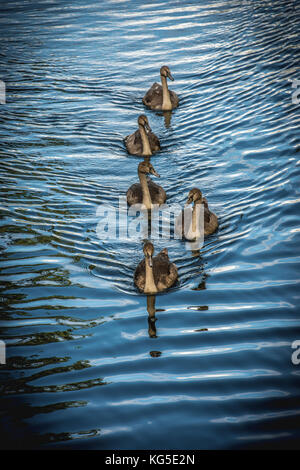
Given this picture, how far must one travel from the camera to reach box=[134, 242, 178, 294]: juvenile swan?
30.7 ft

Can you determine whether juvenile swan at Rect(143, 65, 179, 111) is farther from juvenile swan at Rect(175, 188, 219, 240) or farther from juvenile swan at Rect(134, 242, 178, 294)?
juvenile swan at Rect(134, 242, 178, 294)

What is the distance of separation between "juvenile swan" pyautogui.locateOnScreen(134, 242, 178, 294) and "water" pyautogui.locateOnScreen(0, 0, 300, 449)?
22 cm

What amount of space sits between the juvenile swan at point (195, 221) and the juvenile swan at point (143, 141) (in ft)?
12.5

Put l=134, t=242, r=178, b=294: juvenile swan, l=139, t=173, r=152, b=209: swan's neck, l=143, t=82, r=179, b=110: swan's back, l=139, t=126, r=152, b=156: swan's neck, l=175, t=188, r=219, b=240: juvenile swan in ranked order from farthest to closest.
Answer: l=143, t=82, r=179, b=110: swan's back < l=139, t=126, r=152, b=156: swan's neck < l=139, t=173, r=152, b=209: swan's neck < l=175, t=188, r=219, b=240: juvenile swan < l=134, t=242, r=178, b=294: juvenile swan

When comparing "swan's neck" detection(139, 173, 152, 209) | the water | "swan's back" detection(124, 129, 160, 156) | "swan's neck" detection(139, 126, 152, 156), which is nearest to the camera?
the water

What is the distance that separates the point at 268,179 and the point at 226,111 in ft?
16.0

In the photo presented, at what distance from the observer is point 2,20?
27.0 meters

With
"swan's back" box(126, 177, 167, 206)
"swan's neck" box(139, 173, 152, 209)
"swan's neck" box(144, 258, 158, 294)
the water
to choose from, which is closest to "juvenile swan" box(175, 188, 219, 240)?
the water

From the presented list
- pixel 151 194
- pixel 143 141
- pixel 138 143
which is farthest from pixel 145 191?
pixel 138 143

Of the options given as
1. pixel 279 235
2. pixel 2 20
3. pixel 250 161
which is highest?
pixel 2 20

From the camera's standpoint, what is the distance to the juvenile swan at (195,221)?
10953 millimetres

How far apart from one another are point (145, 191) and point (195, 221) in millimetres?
1855
